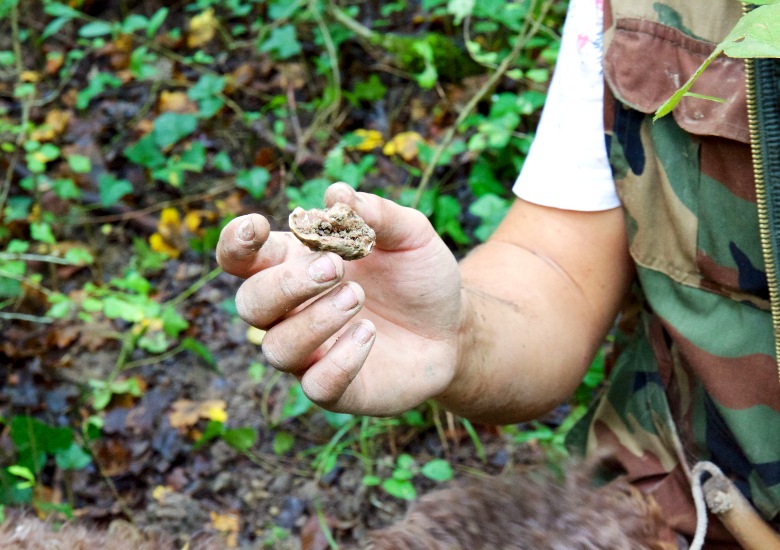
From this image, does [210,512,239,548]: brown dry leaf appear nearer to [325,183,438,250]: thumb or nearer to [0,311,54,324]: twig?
[0,311,54,324]: twig

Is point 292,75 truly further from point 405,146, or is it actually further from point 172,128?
point 405,146

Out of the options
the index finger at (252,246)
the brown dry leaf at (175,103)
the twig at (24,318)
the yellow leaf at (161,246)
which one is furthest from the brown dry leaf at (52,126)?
the index finger at (252,246)

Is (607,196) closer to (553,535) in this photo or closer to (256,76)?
(553,535)

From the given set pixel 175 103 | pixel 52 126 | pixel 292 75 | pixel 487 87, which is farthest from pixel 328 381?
pixel 52 126

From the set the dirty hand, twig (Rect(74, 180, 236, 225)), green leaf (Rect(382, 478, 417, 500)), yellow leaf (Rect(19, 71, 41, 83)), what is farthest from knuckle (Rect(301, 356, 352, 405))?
yellow leaf (Rect(19, 71, 41, 83))

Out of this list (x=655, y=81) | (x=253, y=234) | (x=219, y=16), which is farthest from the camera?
(x=219, y=16)

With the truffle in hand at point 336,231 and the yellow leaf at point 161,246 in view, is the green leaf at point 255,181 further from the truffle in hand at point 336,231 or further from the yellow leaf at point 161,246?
the truffle in hand at point 336,231

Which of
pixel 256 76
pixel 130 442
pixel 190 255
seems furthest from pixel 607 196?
pixel 256 76
